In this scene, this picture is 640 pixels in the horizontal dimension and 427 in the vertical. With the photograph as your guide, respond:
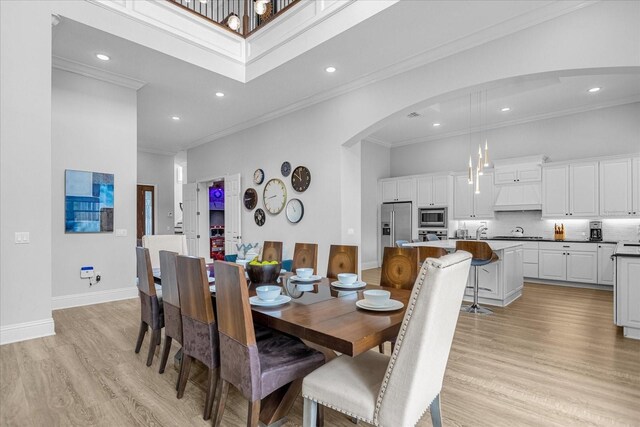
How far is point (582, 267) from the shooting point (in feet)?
18.7

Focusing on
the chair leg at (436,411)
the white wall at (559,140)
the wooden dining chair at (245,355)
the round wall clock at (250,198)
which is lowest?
the chair leg at (436,411)

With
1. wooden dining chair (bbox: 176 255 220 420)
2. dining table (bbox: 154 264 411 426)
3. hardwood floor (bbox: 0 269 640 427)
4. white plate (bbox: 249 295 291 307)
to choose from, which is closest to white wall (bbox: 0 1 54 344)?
hardwood floor (bbox: 0 269 640 427)

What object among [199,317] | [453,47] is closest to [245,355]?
[199,317]

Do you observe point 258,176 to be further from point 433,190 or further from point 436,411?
point 436,411

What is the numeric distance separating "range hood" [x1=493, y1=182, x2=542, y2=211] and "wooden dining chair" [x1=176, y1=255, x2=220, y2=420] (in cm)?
645

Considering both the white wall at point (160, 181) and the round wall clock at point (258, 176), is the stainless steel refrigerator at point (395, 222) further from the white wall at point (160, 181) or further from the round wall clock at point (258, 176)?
the white wall at point (160, 181)

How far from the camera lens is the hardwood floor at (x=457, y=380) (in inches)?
77.4

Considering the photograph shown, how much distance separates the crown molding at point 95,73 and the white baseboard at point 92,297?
2991mm

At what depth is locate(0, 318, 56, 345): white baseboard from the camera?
315cm

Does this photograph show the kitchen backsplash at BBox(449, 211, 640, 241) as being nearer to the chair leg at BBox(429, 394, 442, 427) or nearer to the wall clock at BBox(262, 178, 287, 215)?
the wall clock at BBox(262, 178, 287, 215)

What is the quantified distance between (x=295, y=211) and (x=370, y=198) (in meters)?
3.18

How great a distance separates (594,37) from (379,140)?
17.9ft

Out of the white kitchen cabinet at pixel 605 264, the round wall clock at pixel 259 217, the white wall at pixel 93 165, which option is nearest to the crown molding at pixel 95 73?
the white wall at pixel 93 165

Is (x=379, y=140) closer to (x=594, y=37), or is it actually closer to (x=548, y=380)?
(x=594, y=37)
